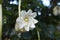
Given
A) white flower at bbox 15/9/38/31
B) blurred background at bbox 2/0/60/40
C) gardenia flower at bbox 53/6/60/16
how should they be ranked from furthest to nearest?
gardenia flower at bbox 53/6/60/16 → blurred background at bbox 2/0/60/40 → white flower at bbox 15/9/38/31

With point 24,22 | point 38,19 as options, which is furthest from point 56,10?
point 24,22

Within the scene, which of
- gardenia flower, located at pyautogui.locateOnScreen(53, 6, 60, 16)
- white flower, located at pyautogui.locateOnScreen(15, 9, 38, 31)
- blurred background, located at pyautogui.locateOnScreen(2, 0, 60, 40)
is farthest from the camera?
gardenia flower, located at pyautogui.locateOnScreen(53, 6, 60, 16)

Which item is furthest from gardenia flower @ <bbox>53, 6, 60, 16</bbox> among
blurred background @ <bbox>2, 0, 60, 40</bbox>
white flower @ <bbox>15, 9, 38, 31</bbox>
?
white flower @ <bbox>15, 9, 38, 31</bbox>

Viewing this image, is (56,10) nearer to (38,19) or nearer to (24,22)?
(38,19)

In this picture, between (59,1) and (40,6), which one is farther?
(59,1)

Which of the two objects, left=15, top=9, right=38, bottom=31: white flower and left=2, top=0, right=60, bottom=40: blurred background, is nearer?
left=15, top=9, right=38, bottom=31: white flower

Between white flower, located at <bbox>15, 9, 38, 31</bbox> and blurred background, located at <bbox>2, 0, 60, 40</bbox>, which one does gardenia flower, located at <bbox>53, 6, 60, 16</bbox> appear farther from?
white flower, located at <bbox>15, 9, 38, 31</bbox>

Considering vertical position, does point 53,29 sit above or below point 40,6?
below

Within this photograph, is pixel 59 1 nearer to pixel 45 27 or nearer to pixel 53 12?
pixel 53 12

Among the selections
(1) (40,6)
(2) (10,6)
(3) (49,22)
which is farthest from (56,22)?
(2) (10,6)
